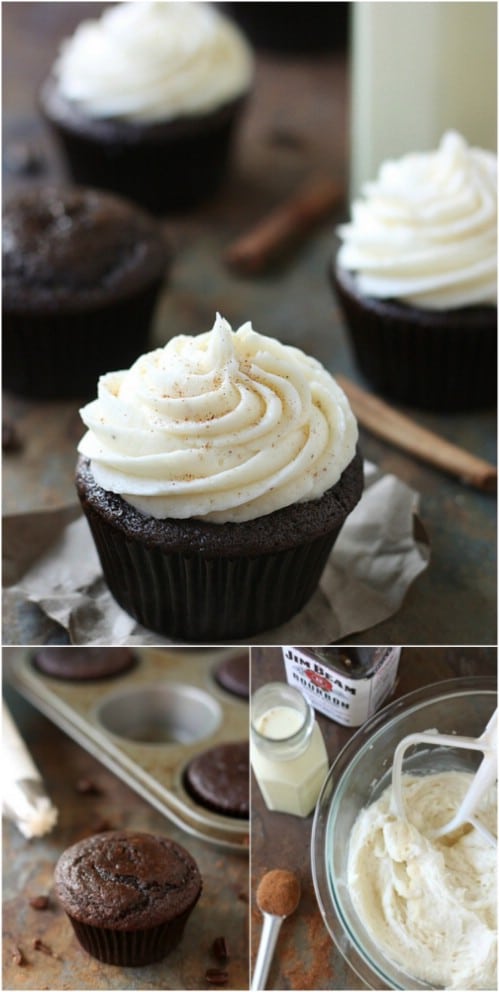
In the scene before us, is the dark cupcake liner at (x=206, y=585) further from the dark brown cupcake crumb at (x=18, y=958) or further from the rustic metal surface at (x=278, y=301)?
the dark brown cupcake crumb at (x=18, y=958)

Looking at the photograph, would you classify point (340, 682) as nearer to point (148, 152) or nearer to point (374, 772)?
point (374, 772)

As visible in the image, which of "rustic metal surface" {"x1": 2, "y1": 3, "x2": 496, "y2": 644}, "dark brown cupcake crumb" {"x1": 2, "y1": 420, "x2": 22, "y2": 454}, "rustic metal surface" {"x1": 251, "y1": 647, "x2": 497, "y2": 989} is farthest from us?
"dark brown cupcake crumb" {"x1": 2, "y1": 420, "x2": 22, "y2": 454}

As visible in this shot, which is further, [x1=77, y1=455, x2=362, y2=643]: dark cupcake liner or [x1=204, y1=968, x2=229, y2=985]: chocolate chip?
[x1=77, y1=455, x2=362, y2=643]: dark cupcake liner

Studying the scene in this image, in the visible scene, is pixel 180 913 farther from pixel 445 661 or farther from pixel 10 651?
pixel 10 651

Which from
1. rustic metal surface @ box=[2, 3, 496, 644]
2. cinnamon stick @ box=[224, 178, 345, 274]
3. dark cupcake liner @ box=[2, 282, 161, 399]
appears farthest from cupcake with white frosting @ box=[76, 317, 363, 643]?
cinnamon stick @ box=[224, 178, 345, 274]

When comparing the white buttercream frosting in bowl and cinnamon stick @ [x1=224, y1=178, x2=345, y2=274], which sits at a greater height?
the white buttercream frosting in bowl

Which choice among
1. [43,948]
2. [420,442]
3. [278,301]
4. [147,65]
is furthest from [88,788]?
[147,65]

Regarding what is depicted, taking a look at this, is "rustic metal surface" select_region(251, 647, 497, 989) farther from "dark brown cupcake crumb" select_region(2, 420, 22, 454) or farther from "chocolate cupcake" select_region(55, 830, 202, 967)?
"dark brown cupcake crumb" select_region(2, 420, 22, 454)
